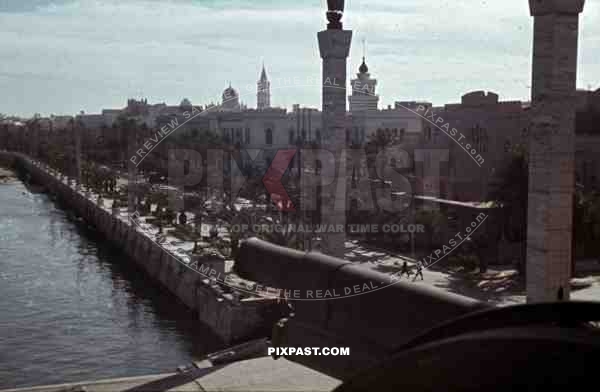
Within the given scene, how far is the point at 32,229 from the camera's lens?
34656mm

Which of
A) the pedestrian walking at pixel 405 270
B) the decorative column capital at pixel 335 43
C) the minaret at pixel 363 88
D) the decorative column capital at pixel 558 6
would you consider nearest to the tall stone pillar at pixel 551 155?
the decorative column capital at pixel 558 6

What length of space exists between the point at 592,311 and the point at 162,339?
50.9 feet

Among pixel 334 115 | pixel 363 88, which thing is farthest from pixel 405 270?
pixel 363 88

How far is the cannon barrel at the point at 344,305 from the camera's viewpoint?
3.13 metres

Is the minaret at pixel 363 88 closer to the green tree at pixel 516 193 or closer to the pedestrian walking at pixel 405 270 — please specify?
the green tree at pixel 516 193

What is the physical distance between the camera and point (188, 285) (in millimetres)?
18969

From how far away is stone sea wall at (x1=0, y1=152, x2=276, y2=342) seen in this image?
48.7 ft

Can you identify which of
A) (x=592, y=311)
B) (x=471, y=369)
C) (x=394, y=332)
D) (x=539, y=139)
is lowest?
(x=394, y=332)

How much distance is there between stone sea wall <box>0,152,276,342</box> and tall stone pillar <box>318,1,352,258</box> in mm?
3816

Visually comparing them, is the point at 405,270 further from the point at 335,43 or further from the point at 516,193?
the point at 335,43

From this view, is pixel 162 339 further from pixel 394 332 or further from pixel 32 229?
pixel 32 229

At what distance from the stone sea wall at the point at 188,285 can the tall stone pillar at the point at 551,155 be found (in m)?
7.64

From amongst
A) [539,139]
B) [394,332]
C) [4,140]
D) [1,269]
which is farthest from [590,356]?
[4,140]

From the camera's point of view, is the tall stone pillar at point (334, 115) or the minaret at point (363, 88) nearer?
the tall stone pillar at point (334, 115)
